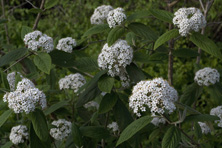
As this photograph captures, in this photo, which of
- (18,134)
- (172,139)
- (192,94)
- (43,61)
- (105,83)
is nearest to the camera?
(172,139)

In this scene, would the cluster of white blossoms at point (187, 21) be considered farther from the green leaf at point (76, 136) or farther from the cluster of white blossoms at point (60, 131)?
the cluster of white blossoms at point (60, 131)

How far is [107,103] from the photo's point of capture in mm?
2230

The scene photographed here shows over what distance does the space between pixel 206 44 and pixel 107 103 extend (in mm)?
797

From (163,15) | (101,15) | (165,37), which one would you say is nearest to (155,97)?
(165,37)

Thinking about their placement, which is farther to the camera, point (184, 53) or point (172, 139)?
point (184, 53)

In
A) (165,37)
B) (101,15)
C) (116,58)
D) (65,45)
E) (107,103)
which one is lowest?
(107,103)

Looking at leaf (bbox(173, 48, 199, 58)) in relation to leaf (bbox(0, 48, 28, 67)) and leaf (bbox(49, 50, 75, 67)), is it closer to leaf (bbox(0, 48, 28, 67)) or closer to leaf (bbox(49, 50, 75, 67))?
leaf (bbox(49, 50, 75, 67))

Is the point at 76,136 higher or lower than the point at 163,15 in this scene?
lower

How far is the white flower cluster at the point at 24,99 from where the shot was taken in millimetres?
1876

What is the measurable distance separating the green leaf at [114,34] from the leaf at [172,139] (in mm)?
738

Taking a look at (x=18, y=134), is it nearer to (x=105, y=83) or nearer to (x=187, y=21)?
(x=105, y=83)

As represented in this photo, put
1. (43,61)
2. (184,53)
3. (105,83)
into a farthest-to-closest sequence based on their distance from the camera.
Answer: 1. (184,53)
2. (43,61)
3. (105,83)

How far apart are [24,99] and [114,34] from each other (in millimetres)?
767

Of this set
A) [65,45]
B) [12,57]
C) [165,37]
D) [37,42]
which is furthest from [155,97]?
[65,45]
